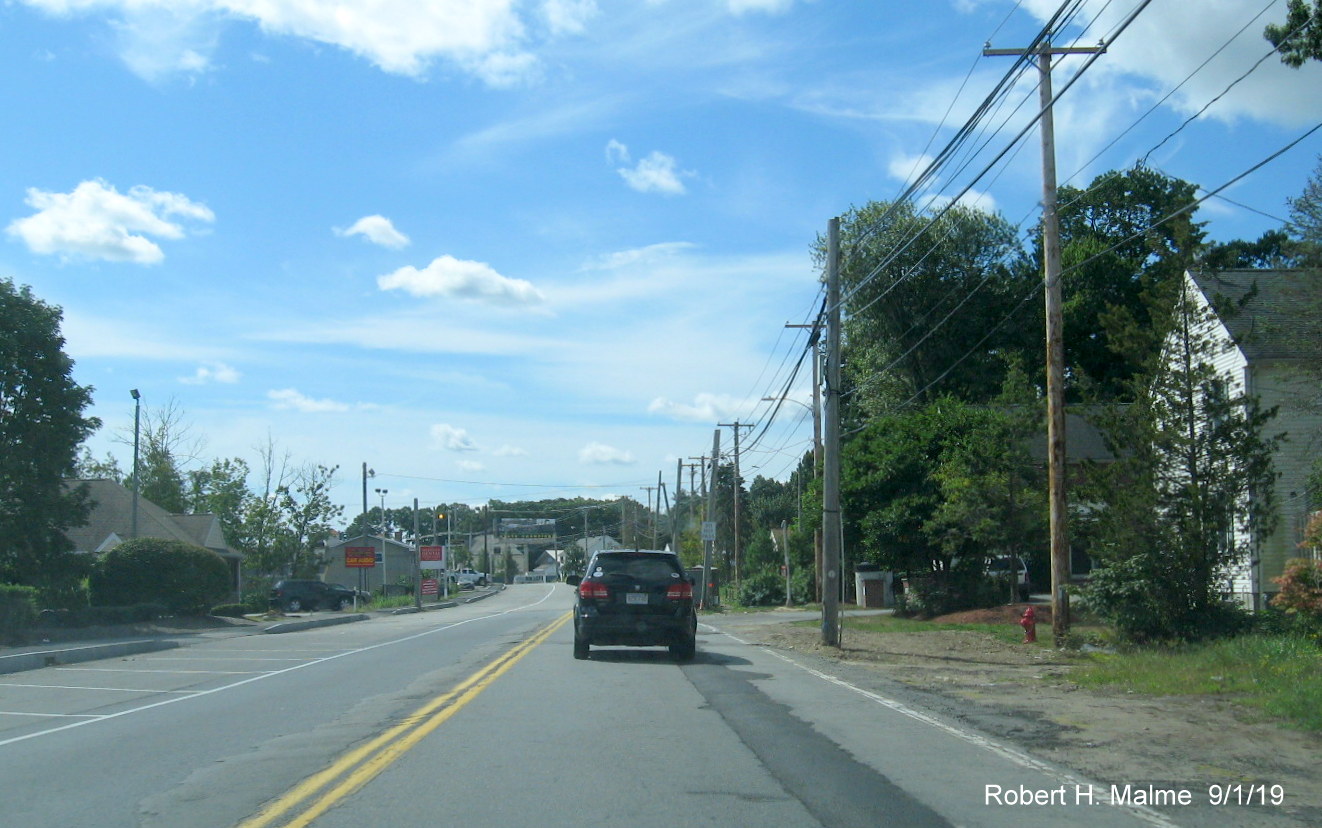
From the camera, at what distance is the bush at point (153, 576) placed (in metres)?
33.8

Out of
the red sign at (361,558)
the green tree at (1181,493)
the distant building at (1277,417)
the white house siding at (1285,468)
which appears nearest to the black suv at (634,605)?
the green tree at (1181,493)

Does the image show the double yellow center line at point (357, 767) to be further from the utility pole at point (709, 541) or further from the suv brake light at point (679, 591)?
the utility pole at point (709, 541)

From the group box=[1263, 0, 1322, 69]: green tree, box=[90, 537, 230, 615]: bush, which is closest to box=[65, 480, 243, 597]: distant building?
box=[90, 537, 230, 615]: bush

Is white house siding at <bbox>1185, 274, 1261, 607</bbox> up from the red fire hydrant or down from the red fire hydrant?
up

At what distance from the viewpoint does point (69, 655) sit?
20672 millimetres

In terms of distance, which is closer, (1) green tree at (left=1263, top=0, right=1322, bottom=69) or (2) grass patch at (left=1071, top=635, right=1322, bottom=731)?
(2) grass patch at (left=1071, top=635, right=1322, bottom=731)

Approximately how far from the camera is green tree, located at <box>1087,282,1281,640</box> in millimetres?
16891

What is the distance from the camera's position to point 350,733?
34.0 ft

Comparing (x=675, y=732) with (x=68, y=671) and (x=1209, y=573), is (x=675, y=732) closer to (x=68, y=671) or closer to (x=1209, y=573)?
(x=1209, y=573)

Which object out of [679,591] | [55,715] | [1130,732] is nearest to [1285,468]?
[679,591]

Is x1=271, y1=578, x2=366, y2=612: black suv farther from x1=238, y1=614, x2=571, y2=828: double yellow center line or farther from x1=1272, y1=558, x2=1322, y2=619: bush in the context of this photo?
x1=1272, y1=558, x2=1322, y2=619: bush

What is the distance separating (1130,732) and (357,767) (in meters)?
6.86

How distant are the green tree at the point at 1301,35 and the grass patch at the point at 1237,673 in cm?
714

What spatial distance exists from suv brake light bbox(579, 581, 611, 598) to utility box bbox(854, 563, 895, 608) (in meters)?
27.2
